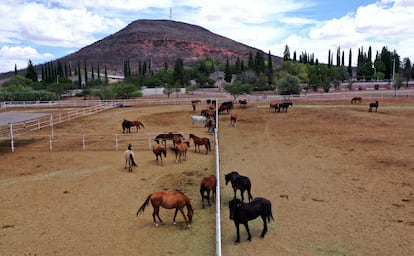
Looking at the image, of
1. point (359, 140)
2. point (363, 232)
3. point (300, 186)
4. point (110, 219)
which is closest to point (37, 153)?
point (110, 219)

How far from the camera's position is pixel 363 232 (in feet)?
25.5

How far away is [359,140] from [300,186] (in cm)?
894

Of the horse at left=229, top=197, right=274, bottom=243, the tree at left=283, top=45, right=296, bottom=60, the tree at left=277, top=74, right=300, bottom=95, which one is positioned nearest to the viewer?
the horse at left=229, top=197, right=274, bottom=243

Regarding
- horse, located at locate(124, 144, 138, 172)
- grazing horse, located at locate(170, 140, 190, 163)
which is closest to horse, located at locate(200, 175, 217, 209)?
horse, located at locate(124, 144, 138, 172)

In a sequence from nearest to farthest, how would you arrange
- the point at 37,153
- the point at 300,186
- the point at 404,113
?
1. the point at 300,186
2. the point at 37,153
3. the point at 404,113

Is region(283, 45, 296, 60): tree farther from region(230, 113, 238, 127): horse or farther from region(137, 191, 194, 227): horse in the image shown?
region(137, 191, 194, 227): horse

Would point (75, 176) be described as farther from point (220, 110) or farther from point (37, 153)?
point (220, 110)

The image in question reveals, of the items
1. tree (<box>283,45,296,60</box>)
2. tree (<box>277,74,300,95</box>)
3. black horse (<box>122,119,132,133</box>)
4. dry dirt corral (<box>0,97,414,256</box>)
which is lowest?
dry dirt corral (<box>0,97,414,256</box>)

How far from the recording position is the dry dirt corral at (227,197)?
24.4 ft

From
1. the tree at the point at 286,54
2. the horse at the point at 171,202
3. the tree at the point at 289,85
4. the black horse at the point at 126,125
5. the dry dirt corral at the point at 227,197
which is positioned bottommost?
the dry dirt corral at the point at 227,197

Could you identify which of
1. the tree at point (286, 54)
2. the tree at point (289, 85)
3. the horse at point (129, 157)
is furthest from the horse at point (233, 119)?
the tree at point (286, 54)

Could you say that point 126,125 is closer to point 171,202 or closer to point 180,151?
point 180,151

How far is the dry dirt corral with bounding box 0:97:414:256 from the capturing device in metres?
7.43

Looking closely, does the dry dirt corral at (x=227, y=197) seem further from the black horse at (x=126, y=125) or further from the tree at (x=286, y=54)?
the tree at (x=286, y=54)
